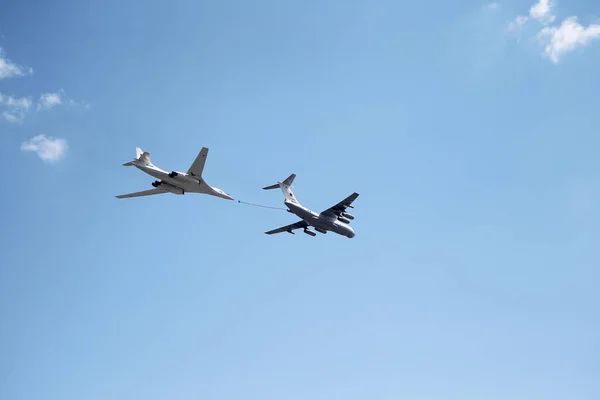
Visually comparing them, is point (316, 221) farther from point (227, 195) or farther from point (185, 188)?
point (185, 188)

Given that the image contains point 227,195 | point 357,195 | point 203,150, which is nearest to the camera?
point 203,150

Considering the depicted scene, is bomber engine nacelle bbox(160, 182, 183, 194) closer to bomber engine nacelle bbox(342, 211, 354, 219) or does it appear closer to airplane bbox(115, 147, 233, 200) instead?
airplane bbox(115, 147, 233, 200)

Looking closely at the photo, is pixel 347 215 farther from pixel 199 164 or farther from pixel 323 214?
pixel 199 164

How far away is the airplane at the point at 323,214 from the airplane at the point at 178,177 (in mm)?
9923

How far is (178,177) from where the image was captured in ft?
185

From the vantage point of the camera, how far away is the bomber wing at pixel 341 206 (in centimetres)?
6500

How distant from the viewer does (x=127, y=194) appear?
197 feet

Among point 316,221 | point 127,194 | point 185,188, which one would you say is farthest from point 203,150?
point 316,221

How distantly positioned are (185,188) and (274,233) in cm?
1806

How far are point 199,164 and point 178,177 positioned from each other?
2591 millimetres

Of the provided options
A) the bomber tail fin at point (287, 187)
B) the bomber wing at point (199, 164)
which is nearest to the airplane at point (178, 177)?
the bomber wing at point (199, 164)

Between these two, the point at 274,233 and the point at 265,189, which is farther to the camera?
the point at 274,233

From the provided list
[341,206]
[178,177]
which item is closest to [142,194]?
[178,177]

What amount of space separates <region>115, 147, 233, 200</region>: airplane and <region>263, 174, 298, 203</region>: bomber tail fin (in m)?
9.76
